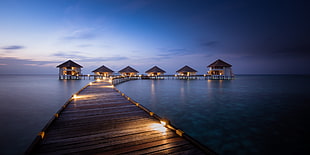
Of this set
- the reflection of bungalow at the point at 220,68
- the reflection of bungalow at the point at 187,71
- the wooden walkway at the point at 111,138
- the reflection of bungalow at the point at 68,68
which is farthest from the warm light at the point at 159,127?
the reflection of bungalow at the point at 187,71

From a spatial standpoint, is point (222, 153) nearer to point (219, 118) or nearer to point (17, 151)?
point (219, 118)

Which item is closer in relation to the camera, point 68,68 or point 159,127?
point 159,127

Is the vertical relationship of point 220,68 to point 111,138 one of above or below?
above

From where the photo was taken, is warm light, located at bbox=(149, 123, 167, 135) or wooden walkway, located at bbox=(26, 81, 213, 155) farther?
warm light, located at bbox=(149, 123, 167, 135)

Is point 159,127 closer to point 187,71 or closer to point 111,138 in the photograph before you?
point 111,138

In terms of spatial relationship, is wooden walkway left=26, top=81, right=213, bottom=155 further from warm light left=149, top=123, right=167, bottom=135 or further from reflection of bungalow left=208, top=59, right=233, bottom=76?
reflection of bungalow left=208, top=59, right=233, bottom=76

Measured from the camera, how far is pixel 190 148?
2.54 m

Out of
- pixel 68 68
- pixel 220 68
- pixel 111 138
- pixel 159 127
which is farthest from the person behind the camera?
pixel 220 68

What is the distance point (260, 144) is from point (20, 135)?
8.48 m

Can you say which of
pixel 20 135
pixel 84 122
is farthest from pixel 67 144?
pixel 20 135

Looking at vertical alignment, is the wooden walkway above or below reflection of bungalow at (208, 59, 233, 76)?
below

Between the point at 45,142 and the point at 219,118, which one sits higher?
the point at 45,142

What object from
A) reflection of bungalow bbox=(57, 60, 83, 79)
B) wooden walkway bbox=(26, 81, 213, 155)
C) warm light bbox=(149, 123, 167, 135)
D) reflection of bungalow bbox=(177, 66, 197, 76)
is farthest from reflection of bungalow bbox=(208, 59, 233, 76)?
reflection of bungalow bbox=(57, 60, 83, 79)

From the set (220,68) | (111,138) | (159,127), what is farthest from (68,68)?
(220,68)
